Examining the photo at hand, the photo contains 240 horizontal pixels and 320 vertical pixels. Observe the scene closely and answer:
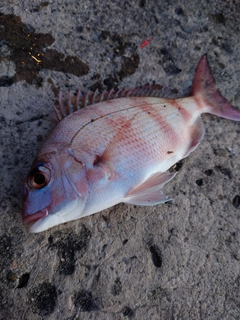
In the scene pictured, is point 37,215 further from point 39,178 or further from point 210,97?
point 210,97

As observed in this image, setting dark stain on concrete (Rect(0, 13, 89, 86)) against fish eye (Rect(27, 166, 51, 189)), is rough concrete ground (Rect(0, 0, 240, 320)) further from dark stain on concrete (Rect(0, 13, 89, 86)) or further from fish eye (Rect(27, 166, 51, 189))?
fish eye (Rect(27, 166, 51, 189))

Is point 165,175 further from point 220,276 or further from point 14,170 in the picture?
point 14,170

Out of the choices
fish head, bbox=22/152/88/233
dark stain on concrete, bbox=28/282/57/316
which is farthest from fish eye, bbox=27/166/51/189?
dark stain on concrete, bbox=28/282/57/316

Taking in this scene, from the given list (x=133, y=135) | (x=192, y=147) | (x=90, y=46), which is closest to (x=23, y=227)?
(x=133, y=135)

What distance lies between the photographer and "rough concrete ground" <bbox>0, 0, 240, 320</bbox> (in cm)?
192

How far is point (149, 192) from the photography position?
6.49ft

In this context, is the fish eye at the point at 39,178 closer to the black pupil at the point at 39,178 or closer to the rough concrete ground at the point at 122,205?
the black pupil at the point at 39,178

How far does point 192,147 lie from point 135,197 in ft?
1.92

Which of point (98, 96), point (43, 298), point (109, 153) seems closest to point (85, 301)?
point (43, 298)

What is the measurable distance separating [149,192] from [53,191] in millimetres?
598

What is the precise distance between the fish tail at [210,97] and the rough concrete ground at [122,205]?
0.08 metres

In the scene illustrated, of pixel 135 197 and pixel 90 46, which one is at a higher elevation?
pixel 90 46

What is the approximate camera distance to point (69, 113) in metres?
2.09

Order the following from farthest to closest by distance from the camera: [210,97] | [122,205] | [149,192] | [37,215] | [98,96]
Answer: [210,97] < [98,96] < [122,205] < [149,192] < [37,215]
